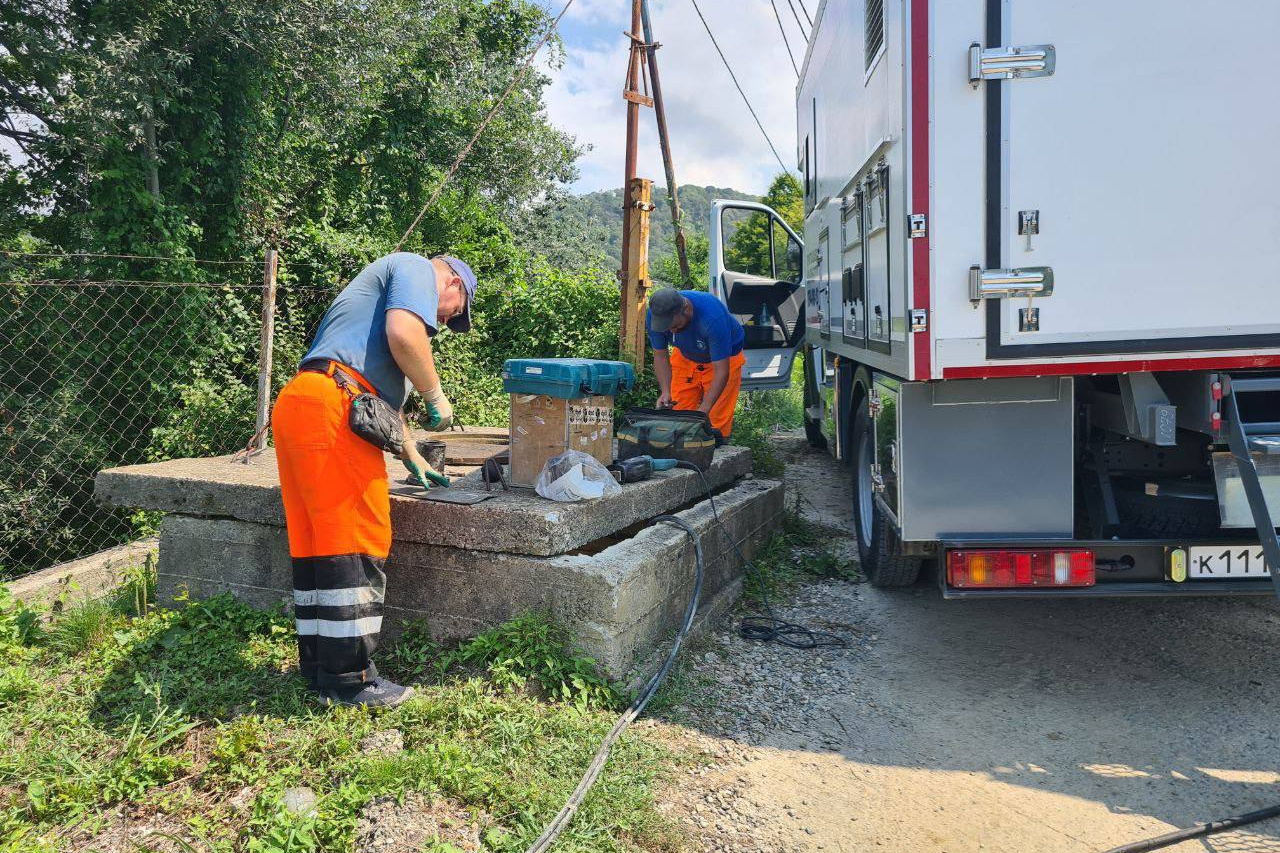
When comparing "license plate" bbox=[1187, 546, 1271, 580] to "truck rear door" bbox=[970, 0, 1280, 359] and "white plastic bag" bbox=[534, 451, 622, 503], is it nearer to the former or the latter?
"truck rear door" bbox=[970, 0, 1280, 359]

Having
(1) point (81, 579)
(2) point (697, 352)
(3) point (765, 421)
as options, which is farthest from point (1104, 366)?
(3) point (765, 421)

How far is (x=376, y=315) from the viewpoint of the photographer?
3393 millimetres

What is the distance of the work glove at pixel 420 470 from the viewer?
11.9 ft

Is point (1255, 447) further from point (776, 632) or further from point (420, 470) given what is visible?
point (420, 470)

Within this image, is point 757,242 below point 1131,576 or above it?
above

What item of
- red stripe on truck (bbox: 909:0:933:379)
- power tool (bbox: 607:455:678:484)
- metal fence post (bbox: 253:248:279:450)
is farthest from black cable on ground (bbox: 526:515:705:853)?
metal fence post (bbox: 253:248:279:450)

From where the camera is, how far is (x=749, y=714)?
358 centimetres

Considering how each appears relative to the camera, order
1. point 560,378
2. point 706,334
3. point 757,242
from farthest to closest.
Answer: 1. point 757,242
2. point 706,334
3. point 560,378

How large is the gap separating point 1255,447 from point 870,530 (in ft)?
7.72

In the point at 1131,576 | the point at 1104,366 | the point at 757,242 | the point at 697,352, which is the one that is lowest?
the point at 1131,576

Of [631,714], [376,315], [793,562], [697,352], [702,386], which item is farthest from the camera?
[702,386]

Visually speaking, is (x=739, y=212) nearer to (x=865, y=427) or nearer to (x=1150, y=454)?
(x=865, y=427)

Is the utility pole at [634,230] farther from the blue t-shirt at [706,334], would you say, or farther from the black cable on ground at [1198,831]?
the black cable on ground at [1198,831]

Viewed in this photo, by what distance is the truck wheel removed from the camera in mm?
4789
